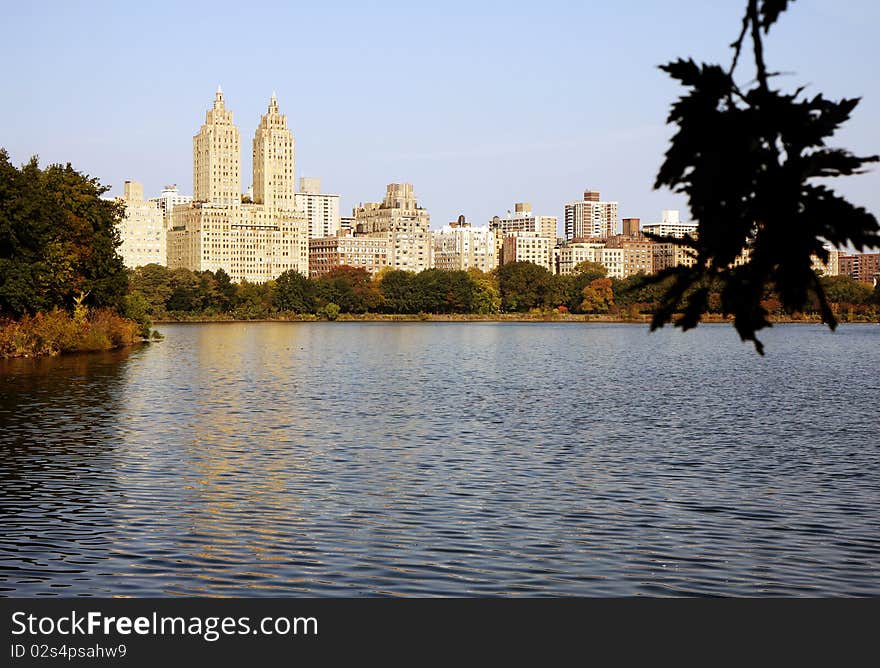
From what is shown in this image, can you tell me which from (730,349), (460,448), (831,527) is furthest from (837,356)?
(831,527)

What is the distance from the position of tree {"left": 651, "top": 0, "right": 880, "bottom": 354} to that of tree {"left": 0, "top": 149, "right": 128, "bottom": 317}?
61331mm

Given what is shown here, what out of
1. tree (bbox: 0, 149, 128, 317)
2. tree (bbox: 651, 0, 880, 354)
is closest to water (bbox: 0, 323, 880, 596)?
tree (bbox: 651, 0, 880, 354)

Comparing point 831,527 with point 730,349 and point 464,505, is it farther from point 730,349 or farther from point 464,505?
point 730,349

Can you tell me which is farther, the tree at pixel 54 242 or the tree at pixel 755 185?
the tree at pixel 54 242

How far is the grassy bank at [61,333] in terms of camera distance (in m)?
66.7

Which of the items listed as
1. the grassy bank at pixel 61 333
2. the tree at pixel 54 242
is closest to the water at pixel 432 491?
the tree at pixel 54 242

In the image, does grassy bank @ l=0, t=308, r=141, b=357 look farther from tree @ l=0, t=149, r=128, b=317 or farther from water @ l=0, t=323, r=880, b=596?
water @ l=0, t=323, r=880, b=596

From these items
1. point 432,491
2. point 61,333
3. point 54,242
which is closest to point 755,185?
point 432,491

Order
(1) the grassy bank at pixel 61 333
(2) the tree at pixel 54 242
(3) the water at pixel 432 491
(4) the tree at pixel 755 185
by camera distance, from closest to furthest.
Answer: (4) the tree at pixel 755 185, (3) the water at pixel 432 491, (2) the tree at pixel 54 242, (1) the grassy bank at pixel 61 333

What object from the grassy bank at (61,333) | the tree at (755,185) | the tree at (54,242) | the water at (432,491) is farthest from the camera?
the grassy bank at (61,333)

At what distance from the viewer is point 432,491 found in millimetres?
23875

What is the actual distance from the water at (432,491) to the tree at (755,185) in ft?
35.8

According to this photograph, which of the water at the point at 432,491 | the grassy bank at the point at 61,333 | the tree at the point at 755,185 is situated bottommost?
the water at the point at 432,491

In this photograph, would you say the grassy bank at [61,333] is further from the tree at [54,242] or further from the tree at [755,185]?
the tree at [755,185]
